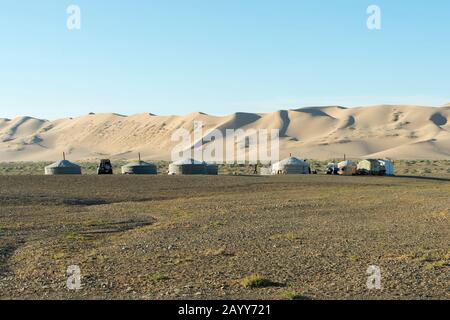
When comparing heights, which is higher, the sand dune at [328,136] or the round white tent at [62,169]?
the sand dune at [328,136]

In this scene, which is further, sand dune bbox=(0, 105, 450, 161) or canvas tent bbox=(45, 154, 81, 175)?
sand dune bbox=(0, 105, 450, 161)

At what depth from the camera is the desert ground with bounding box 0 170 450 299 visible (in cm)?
1215

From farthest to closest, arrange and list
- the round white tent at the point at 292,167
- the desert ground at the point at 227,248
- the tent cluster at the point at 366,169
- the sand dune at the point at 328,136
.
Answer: the sand dune at the point at 328,136, the round white tent at the point at 292,167, the tent cluster at the point at 366,169, the desert ground at the point at 227,248

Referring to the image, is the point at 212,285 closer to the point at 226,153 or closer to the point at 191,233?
the point at 191,233

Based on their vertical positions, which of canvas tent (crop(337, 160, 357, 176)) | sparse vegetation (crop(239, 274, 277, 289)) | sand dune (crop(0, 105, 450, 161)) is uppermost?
sand dune (crop(0, 105, 450, 161))

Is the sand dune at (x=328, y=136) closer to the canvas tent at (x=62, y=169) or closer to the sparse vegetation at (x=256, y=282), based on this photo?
the canvas tent at (x=62, y=169)

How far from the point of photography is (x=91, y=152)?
190 m

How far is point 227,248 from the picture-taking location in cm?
1720

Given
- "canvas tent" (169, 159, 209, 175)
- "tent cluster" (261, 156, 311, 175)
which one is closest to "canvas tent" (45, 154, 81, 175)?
"canvas tent" (169, 159, 209, 175)

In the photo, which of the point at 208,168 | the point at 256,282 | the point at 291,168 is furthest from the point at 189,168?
the point at 256,282

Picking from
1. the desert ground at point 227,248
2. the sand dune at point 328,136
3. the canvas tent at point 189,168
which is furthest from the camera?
the sand dune at point 328,136

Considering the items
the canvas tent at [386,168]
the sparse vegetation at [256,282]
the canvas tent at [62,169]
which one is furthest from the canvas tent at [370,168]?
the sparse vegetation at [256,282]

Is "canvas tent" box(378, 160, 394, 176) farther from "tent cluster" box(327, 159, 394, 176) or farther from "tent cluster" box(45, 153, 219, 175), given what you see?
"tent cluster" box(45, 153, 219, 175)

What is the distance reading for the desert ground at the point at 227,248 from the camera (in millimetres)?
12148
